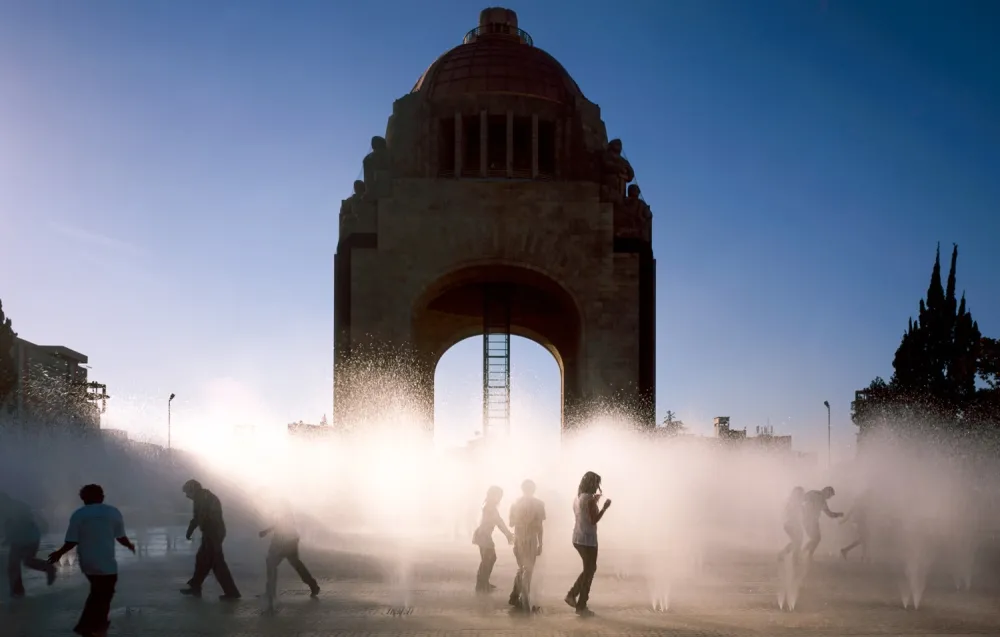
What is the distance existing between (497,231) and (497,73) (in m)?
6.84

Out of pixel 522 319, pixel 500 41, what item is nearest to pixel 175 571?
pixel 522 319

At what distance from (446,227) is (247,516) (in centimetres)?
1053

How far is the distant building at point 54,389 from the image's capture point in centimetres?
4872

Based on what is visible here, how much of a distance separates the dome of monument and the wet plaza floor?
21412 millimetres

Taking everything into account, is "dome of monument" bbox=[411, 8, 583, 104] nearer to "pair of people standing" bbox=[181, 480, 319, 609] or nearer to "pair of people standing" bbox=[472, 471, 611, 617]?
"pair of people standing" bbox=[181, 480, 319, 609]

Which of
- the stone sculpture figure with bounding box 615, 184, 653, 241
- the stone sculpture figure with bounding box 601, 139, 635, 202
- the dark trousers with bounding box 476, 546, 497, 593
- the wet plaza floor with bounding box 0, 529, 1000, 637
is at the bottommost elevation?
the wet plaza floor with bounding box 0, 529, 1000, 637

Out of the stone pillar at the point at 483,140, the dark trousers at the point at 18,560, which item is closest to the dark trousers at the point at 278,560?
the dark trousers at the point at 18,560

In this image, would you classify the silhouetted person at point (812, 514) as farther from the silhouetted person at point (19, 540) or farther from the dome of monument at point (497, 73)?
the dome of monument at point (497, 73)

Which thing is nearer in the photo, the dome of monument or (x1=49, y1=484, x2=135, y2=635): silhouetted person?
(x1=49, y1=484, x2=135, y2=635): silhouetted person

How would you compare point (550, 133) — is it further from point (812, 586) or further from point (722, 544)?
point (812, 586)

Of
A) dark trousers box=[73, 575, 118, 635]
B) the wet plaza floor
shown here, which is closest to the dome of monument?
the wet plaza floor

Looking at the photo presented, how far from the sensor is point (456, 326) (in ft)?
134

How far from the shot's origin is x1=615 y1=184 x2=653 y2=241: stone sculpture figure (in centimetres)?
3433

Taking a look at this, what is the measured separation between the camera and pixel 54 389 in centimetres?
8581
